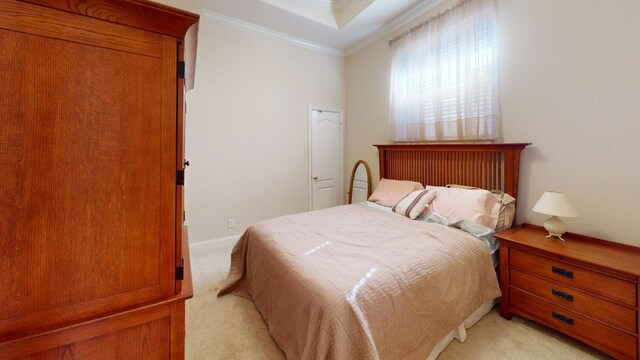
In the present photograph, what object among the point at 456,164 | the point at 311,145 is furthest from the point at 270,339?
the point at 311,145

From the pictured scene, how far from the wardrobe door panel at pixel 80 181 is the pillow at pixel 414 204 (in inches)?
84.2

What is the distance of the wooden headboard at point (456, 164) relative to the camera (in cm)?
229

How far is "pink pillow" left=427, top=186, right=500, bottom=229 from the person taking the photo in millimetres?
2152

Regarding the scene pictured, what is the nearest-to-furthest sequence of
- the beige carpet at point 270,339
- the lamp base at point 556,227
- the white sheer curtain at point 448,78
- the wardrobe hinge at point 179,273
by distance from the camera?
the wardrobe hinge at point 179,273 → the beige carpet at point 270,339 → the lamp base at point 556,227 → the white sheer curtain at point 448,78

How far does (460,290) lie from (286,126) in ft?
9.85

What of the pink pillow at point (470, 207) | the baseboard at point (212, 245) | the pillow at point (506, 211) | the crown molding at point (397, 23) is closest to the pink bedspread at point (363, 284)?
the pink pillow at point (470, 207)

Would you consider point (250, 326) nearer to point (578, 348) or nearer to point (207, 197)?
point (207, 197)

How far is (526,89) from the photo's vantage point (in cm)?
225

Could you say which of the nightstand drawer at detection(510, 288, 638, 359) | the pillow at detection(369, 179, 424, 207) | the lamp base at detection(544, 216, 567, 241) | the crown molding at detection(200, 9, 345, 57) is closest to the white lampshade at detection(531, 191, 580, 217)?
the lamp base at detection(544, 216, 567, 241)

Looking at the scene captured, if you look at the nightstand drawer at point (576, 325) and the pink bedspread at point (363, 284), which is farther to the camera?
the nightstand drawer at point (576, 325)

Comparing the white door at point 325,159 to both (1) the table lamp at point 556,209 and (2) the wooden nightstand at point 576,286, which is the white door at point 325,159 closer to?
(2) the wooden nightstand at point 576,286

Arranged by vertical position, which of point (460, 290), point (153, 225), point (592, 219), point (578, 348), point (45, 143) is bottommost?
point (578, 348)

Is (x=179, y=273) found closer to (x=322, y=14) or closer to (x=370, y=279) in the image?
(x=370, y=279)

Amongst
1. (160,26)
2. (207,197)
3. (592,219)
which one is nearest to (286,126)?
(207,197)
